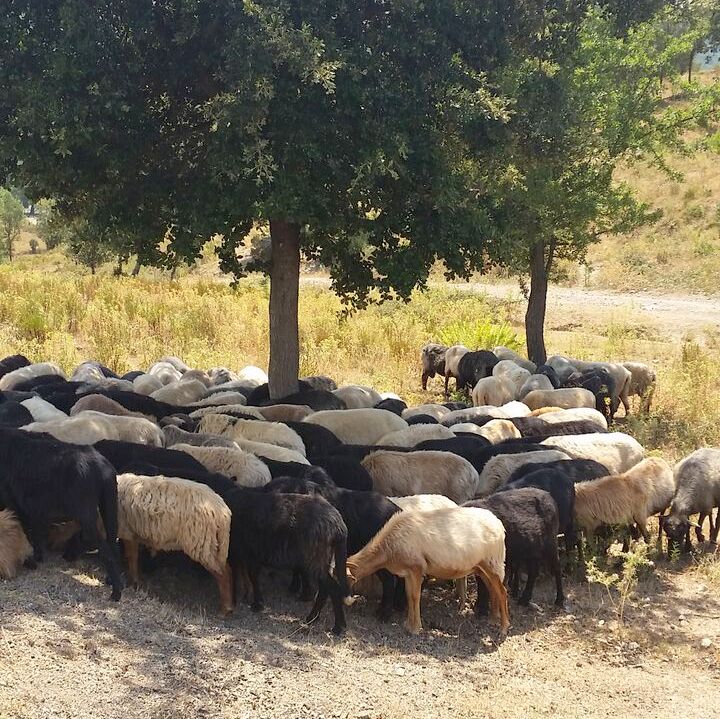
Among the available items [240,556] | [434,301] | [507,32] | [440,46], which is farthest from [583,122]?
[434,301]

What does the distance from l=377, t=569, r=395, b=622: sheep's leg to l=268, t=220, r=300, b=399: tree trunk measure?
19.8 feet

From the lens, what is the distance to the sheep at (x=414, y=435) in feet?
35.2

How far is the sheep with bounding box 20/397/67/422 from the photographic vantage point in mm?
11156

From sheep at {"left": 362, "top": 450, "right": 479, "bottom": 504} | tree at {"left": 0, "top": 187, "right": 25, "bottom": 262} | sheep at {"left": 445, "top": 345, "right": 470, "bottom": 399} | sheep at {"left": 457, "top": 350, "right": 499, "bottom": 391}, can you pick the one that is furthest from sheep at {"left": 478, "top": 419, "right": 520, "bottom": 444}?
tree at {"left": 0, "top": 187, "right": 25, "bottom": 262}

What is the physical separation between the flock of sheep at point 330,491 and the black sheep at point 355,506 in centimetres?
1

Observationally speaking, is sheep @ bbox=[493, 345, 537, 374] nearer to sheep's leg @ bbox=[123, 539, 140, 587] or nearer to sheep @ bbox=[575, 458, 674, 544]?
sheep @ bbox=[575, 458, 674, 544]

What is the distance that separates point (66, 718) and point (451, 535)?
123 inches

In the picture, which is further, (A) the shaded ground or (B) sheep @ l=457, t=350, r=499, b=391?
(B) sheep @ l=457, t=350, r=499, b=391

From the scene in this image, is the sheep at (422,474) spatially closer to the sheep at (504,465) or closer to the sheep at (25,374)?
→ the sheep at (504,465)

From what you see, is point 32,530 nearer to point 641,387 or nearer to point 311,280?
point 641,387

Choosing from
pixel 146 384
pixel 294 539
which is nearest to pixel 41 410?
pixel 146 384

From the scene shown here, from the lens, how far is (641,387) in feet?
52.7

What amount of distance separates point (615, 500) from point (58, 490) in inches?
202

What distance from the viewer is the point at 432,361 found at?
18016 millimetres
